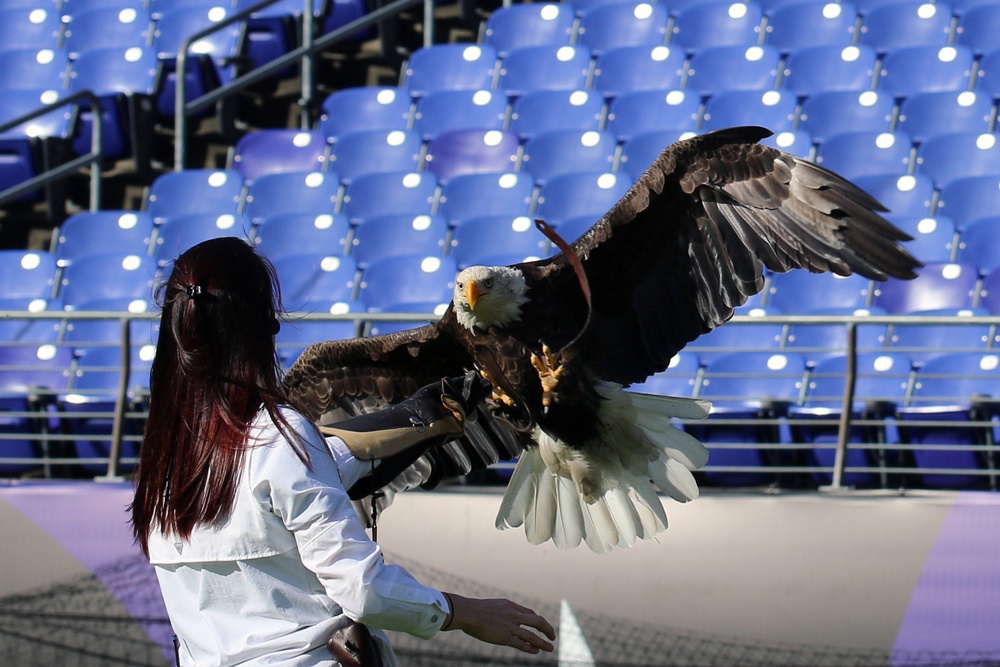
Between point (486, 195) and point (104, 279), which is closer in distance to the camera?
point (104, 279)

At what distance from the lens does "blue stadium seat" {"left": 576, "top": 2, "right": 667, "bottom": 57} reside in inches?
366

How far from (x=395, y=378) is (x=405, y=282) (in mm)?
2381

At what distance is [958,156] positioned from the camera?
7.67 meters

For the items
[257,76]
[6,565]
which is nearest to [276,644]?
[6,565]

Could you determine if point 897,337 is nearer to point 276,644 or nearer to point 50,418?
point 50,418

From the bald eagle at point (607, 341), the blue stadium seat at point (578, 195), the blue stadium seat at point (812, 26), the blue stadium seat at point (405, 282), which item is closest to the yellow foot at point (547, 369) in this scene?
the bald eagle at point (607, 341)

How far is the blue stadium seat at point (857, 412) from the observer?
19.1 feet

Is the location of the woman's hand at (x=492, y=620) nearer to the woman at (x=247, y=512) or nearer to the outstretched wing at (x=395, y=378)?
the woman at (x=247, y=512)

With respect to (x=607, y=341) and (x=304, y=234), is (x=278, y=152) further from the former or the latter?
(x=607, y=341)

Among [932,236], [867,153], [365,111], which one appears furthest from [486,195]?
[932,236]

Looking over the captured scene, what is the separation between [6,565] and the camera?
19.6 feet

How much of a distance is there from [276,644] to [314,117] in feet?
27.1

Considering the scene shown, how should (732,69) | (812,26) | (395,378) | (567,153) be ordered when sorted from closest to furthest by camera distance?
(395,378), (567,153), (732,69), (812,26)

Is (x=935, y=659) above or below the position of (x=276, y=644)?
below
